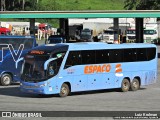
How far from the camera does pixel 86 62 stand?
24641 mm

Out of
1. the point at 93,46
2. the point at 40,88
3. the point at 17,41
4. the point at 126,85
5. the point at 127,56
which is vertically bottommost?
the point at 126,85

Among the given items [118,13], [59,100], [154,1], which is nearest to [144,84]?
[59,100]

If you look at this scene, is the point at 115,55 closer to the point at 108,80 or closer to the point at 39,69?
the point at 108,80

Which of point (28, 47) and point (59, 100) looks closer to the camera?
point (59, 100)

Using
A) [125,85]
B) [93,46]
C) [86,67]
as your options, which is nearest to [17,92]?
[86,67]

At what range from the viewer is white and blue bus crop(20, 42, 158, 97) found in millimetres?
23125

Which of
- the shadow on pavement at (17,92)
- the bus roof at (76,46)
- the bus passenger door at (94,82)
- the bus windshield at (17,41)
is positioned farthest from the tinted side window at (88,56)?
the bus windshield at (17,41)

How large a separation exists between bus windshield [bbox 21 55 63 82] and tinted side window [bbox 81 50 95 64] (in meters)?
1.55

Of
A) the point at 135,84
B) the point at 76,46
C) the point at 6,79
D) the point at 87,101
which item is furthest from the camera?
the point at 6,79

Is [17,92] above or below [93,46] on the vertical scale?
below

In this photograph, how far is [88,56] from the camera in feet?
81.4

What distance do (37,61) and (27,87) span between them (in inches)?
50.8

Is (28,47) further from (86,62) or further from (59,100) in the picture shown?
(59,100)

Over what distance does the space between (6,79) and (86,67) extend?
Answer: 647 centimetres
